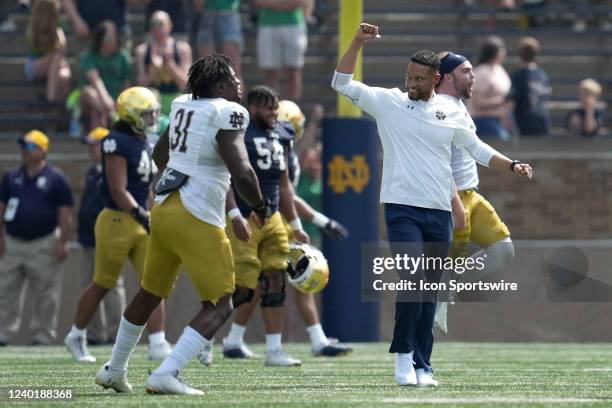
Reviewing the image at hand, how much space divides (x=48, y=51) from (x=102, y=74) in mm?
953

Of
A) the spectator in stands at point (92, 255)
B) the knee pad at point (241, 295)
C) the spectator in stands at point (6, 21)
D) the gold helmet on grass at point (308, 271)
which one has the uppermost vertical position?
the spectator in stands at point (6, 21)

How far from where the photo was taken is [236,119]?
8156 mm

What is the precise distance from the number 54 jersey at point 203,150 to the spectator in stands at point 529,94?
915 centimetres

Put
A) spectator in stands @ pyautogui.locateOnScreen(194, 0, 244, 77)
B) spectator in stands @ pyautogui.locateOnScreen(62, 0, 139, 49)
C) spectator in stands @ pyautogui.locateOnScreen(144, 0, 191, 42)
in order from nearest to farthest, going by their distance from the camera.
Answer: spectator in stands @ pyautogui.locateOnScreen(194, 0, 244, 77) < spectator in stands @ pyautogui.locateOnScreen(62, 0, 139, 49) < spectator in stands @ pyautogui.locateOnScreen(144, 0, 191, 42)

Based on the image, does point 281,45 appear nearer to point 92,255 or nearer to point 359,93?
point 92,255

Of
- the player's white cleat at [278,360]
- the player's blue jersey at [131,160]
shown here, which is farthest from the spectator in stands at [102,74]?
the player's white cleat at [278,360]

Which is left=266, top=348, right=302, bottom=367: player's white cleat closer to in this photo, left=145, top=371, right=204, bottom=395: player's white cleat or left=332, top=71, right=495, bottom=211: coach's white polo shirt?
left=332, top=71, right=495, bottom=211: coach's white polo shirt

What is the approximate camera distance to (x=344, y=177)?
591 inches

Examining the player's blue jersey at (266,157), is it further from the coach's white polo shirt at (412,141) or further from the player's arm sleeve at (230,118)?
the player's arm sleeve at (230,118)

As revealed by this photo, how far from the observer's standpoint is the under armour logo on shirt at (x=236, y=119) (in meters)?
8.15

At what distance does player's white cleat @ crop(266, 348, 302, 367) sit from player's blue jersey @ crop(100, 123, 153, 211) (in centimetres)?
152

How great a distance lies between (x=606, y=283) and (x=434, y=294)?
5281mm

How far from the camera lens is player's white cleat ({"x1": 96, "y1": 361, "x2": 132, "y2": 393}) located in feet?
27.6

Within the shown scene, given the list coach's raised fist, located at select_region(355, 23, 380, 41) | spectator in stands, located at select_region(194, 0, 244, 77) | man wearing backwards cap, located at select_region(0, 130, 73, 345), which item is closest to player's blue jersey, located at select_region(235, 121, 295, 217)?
coach's raised fist, located at select_region(355, 23, 380, 41)
